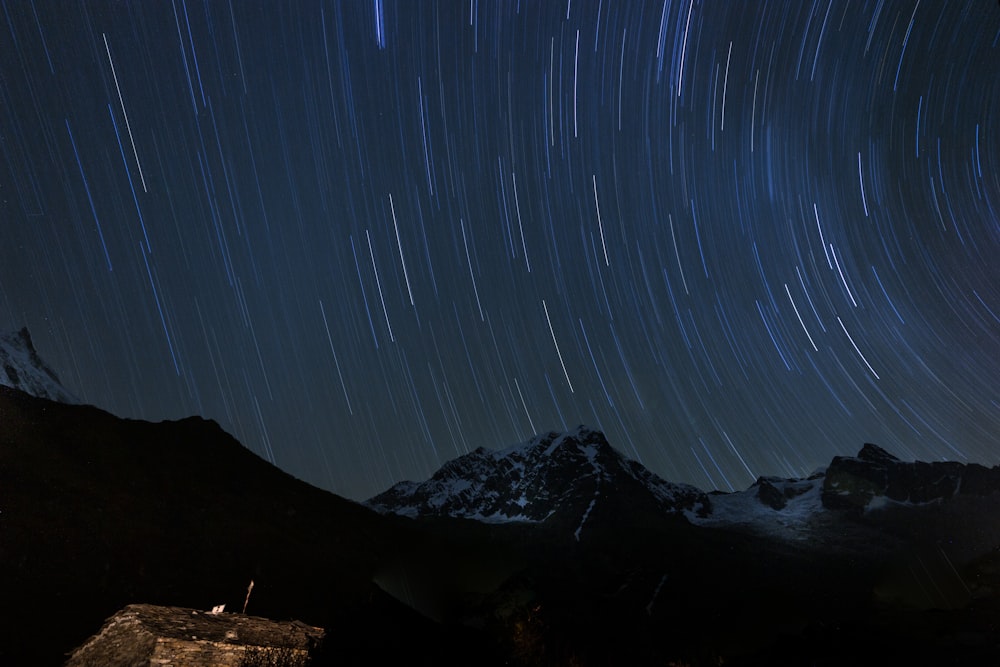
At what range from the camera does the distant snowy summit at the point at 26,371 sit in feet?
393

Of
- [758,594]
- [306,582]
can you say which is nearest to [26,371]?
[306,582]

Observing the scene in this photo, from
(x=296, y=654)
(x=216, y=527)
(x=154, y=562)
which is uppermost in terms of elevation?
(x=216, y=527)

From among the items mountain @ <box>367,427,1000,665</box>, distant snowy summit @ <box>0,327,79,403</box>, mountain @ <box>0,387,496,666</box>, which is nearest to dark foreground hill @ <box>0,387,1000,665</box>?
mountain @ <box>0,387,496,666</box>

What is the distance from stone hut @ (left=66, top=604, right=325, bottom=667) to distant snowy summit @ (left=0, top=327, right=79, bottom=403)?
13095 cm

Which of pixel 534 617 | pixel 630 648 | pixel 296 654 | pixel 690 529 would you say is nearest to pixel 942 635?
pixel 630 648

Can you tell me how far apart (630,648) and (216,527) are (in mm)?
43248

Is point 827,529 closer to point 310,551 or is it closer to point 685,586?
point 685,586

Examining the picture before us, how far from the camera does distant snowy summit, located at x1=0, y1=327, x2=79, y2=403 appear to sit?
120 meters

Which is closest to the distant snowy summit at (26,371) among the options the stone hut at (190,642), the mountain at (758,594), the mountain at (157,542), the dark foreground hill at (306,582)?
the dark foreground hill at (306,582)

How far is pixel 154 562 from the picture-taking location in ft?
120

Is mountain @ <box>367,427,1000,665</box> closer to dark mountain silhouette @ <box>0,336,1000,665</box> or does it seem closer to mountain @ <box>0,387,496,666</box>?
dark mountain silhouette @ <box>0,336,1000,665</box>

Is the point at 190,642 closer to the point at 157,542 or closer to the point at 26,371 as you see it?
the point at 157,542

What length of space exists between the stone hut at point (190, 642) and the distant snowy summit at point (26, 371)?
131 metres

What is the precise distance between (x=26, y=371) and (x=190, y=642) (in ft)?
490
